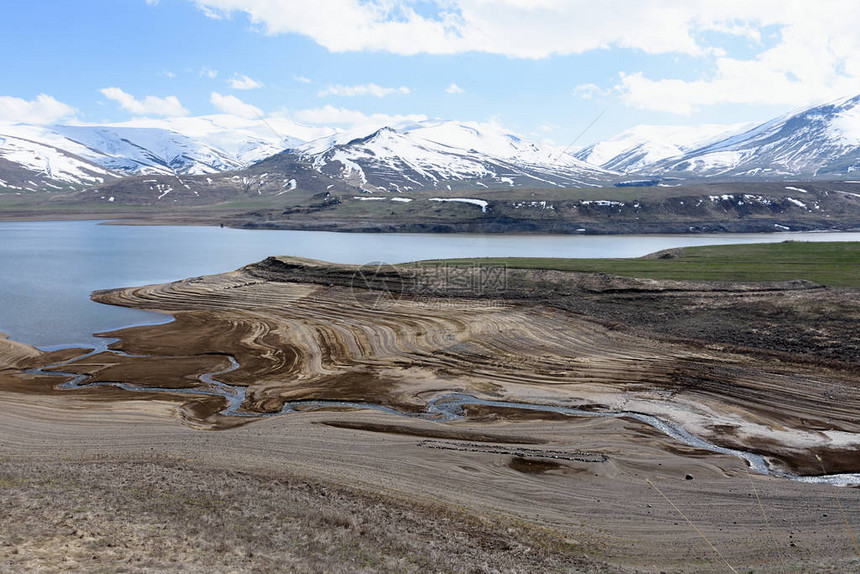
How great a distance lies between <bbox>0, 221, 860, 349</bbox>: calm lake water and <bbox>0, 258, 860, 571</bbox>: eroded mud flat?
7843 millimetres

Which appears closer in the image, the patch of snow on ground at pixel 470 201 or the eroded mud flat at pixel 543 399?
the eroded mud flat at pixel 543 399

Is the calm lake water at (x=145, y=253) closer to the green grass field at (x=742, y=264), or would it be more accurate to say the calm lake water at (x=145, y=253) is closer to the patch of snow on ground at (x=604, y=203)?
the patch of snow on ground at (x=604, y=203)

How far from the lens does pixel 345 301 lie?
5534 cm

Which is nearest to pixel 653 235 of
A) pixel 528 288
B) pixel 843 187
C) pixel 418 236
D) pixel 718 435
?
pixel 418 236

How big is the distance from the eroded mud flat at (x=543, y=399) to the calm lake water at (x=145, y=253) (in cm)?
784

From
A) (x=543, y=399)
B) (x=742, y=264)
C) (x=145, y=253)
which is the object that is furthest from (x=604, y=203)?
(x=543, y=399)

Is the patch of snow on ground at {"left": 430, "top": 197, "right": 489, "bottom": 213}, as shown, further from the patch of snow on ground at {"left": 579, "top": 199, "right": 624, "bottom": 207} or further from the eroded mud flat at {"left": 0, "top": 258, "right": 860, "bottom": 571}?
the eroded mud flat at {"left": 0, "top": 258, "right": 860, "bottom": 571}

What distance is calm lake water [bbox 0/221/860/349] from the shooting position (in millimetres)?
50250

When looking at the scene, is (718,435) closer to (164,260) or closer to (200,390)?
(200,390)

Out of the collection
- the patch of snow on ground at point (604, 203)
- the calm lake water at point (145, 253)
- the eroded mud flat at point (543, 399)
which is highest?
the patch of snow on ground at point (604, 203)

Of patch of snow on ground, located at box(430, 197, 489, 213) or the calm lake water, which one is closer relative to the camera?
the calm lake water

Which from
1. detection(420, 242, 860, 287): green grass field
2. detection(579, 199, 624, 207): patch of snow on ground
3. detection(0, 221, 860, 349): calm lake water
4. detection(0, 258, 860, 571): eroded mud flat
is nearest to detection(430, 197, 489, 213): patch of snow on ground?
detection(0, 221, 860, 349): calm lake water

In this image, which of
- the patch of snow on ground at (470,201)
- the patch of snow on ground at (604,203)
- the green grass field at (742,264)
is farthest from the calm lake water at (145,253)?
the patch of snow on ground at (470,201)

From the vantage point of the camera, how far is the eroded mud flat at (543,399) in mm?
18500
